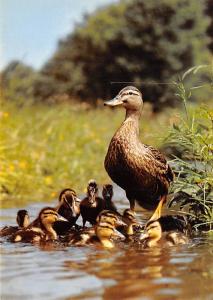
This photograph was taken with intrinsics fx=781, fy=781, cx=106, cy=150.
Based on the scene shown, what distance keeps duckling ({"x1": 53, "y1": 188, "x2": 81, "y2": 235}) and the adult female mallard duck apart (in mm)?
376

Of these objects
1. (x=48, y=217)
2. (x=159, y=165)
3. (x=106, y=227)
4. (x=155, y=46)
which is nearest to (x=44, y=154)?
(x=159, y=165)

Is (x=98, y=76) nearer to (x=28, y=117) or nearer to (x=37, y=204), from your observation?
(x=28, y=117)

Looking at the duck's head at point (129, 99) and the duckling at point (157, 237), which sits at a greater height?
the duck's head at point (129, 99)

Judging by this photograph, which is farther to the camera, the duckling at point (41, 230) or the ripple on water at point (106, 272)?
the duckling at point (41, 230)

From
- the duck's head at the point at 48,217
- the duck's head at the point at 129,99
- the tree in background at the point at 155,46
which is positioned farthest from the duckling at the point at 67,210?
the tree in background at the point at 155,46

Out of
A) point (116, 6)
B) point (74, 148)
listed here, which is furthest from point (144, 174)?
point (116, 6)

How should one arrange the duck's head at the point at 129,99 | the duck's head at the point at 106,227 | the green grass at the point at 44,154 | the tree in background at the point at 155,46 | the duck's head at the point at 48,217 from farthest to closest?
the tree in background at the point at 155,46
the green grass at the point at 44,154
the duck's head at the point at 129,99
the duck's head at the point at 48,217
the duck's head at the point at 106,227

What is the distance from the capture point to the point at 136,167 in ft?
20.4

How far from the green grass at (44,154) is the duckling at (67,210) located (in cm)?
163

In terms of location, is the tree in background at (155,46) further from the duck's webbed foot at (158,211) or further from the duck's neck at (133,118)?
the duck's webbed foot at (158,211)

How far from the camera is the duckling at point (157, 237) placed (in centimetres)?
562

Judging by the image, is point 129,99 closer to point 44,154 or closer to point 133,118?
point 133,118

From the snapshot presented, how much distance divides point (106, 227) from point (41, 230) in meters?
0.57

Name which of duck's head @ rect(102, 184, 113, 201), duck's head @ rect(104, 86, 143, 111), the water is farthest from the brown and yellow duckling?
duck's head @ rect(104, 86, 143, 111)
